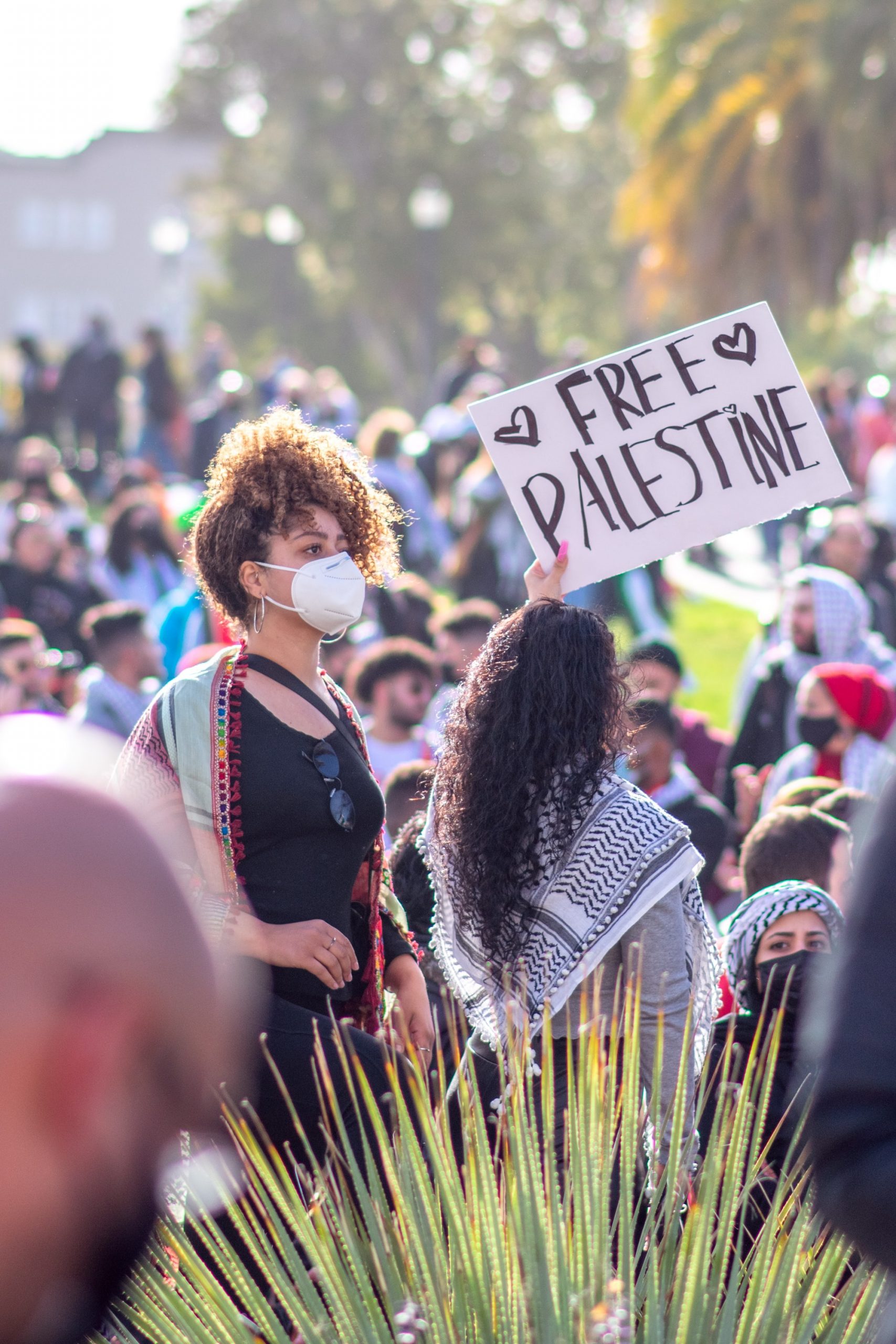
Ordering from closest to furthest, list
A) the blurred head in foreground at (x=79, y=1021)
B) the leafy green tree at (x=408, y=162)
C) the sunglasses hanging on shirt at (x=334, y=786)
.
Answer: the blurred head in foreground at (x=79, y=1021), the sunglasses hanging on shirt at (x=334, y=786), the leafy green tree at (x=408, y=162)

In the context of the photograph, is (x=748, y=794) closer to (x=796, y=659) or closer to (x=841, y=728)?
(x=841, y=728)

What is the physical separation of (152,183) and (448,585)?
261 ft

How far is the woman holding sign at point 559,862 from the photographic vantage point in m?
2.93

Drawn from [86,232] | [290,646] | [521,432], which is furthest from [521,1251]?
[86,232]

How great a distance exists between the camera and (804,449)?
12.2 feet

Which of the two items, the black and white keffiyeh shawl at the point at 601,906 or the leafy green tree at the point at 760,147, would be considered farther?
the leafy green tree at the point at 760,147

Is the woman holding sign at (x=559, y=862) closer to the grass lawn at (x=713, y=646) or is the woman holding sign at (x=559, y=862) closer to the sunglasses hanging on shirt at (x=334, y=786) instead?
the sunglasses hanging on shirt at (x=334, y=786)

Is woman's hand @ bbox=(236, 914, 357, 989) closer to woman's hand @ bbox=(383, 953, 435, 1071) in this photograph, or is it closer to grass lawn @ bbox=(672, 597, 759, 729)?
woman's hand @ bbox=(383, 953, 435, 1071)

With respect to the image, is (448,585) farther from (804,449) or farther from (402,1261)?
(402,1261)

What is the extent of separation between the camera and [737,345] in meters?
3.79

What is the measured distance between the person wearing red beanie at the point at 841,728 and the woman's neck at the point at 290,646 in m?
2.72

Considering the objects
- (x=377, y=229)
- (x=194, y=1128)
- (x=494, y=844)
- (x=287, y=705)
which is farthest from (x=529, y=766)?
(x=377, y=229)

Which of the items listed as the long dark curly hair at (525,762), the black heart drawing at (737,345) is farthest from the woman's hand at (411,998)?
the black heart drawing at (737,345)

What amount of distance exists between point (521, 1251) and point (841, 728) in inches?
156
